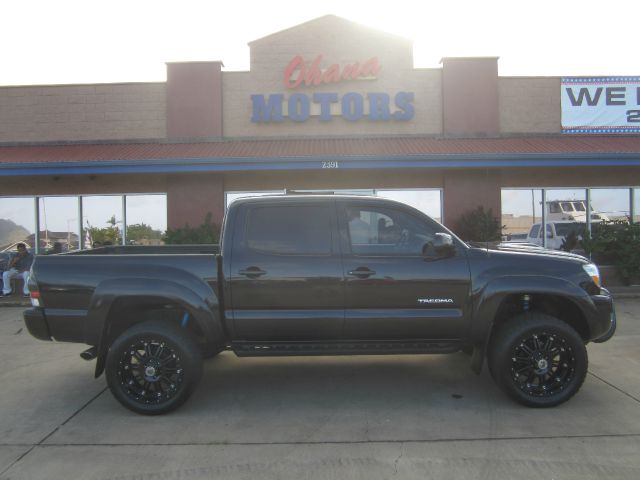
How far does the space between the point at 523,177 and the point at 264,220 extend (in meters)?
9.96

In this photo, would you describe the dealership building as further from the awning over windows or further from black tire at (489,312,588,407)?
black tire at (489,312,588,407)

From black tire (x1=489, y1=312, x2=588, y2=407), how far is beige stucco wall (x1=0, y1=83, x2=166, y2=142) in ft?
36.5

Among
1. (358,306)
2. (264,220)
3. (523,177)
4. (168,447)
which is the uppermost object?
(523,177)

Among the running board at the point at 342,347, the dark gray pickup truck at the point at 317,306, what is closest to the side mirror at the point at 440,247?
the dark gray pickup truck at the point at 317,306

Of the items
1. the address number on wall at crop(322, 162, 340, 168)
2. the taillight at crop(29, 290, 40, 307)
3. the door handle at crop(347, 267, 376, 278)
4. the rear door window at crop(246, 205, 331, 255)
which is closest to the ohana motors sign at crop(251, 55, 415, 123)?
the address number on wall at crop(322, 162, 340, 168)

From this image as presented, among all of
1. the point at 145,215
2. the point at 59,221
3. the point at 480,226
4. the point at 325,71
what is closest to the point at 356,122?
the point at 325,71

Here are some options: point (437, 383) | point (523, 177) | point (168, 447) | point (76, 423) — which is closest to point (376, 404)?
point (437, 383)

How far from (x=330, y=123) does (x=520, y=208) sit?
17.7 feet

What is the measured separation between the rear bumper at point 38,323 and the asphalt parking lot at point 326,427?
0.76 metres

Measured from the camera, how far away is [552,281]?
4637 mm

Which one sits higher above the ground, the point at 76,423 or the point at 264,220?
the point at 264,220

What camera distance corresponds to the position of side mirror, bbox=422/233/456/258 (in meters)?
4.44

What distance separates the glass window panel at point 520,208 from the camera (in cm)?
1296

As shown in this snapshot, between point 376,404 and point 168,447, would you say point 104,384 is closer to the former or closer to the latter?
point 168,447
